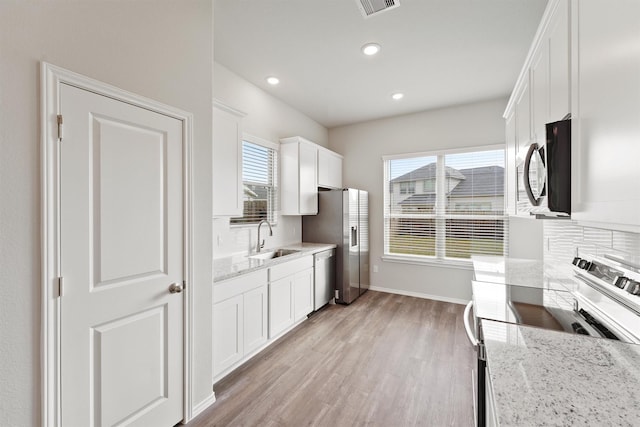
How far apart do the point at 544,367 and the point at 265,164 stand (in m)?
3.32

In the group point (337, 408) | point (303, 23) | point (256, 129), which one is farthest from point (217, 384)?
point (303, 23)

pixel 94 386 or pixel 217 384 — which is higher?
pixel 94 386

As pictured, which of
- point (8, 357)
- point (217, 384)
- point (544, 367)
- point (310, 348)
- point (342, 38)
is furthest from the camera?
point (310, 348)

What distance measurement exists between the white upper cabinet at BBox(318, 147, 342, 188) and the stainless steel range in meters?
2.74

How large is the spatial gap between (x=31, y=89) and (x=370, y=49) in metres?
2.48

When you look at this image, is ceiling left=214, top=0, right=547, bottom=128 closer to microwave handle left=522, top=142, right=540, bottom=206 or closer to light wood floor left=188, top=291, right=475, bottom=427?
microwave handle left=522, top=142, right=540, bottom=206

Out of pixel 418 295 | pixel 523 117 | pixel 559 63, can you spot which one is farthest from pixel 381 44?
pixel 418 295

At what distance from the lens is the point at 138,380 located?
1.54 m

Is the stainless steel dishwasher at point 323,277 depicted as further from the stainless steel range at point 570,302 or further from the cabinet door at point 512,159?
the cabinet door at point 512,159

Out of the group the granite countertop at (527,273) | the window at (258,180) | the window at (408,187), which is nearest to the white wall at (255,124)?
the window at (258,180)

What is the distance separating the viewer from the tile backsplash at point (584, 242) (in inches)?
48.7

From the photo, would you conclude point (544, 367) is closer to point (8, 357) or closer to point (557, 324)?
point (557, 324)

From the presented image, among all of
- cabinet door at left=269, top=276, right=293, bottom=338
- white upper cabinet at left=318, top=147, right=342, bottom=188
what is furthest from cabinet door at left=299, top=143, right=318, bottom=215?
cabinet door at left=269, top=276, right=293, bottom=338

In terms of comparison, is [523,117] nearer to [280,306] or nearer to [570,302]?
[570,302]
